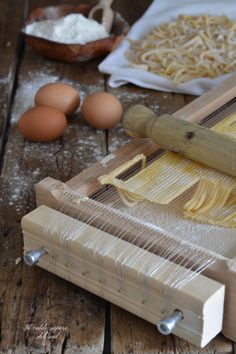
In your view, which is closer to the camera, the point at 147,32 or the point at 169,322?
the point at 169,322

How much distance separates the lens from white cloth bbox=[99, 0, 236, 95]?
2004 mm

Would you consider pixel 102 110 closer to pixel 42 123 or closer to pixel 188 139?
pixel 42 123

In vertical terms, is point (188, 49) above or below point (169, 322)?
below

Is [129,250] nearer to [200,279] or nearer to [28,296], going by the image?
[200,279]

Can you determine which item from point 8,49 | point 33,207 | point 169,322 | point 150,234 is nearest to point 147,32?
point 8,49

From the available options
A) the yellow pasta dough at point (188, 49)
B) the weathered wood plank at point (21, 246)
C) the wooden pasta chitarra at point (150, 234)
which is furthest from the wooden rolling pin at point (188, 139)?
the yellow pasta dough at point (188, 49)

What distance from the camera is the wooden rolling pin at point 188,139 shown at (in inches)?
54.3

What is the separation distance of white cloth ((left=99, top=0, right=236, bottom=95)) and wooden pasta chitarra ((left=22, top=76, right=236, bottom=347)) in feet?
1.63

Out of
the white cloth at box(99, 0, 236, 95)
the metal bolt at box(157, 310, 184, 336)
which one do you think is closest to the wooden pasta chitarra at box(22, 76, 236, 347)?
the metal bolt at box(157, 310, 184, 336)

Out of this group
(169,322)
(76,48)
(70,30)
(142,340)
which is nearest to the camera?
(169,322)

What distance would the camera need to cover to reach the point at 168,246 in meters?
1.20

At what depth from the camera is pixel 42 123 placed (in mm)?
1748

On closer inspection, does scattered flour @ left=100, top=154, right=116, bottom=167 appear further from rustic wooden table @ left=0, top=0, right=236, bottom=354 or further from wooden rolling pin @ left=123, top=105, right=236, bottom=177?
rustic wooden table @ left=0, top=0, right=236, bottom=354

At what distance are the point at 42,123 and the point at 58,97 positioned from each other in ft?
0.38
